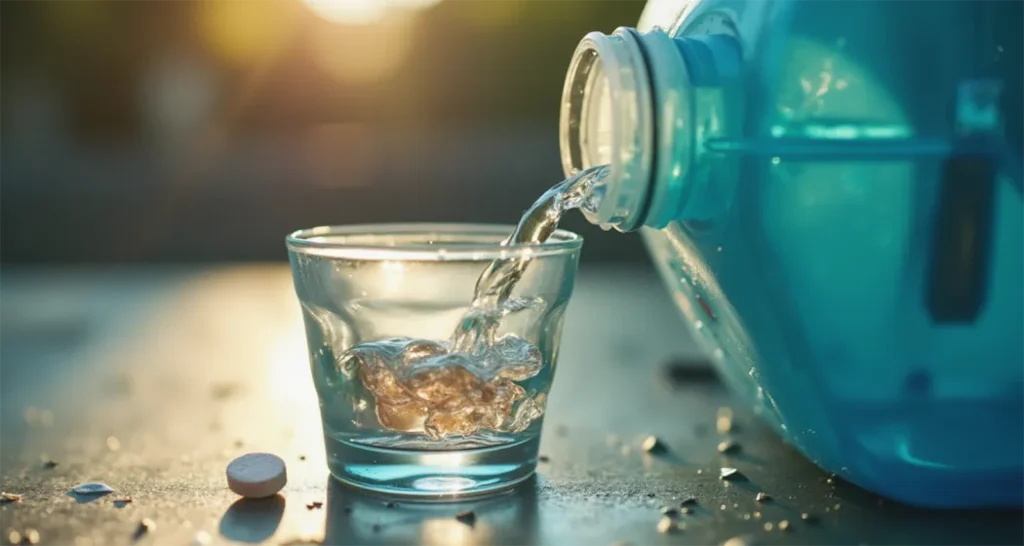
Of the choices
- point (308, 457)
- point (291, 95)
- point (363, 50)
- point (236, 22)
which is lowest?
point (308, 457)

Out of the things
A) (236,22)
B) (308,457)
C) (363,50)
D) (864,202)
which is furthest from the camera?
(363,50)

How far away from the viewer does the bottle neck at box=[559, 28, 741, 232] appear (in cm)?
59

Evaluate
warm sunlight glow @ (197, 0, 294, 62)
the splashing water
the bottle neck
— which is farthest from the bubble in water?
warm sunlight glow @ (197, 0, 294, 62)

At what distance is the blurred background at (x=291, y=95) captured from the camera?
3322 mm

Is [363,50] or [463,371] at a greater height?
[363,50]

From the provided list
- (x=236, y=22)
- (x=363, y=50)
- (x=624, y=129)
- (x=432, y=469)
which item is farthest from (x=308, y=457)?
(x=363, y=50)

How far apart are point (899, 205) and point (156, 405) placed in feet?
1.97

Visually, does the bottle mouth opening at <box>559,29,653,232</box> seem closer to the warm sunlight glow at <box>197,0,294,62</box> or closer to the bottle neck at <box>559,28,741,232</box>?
the bottle neck at <box>559,28,741,232</box>

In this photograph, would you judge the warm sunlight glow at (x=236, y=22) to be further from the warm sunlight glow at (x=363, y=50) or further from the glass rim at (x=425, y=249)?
the glass rim at (x=425, y=249)

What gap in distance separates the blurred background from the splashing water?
8.06 ft

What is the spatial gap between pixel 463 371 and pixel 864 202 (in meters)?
0.22

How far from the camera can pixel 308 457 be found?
0.72m

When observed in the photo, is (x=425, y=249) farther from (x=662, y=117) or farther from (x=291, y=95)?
(x=291, y=95)

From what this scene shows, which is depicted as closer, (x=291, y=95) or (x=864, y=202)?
(x=864, y=202)
